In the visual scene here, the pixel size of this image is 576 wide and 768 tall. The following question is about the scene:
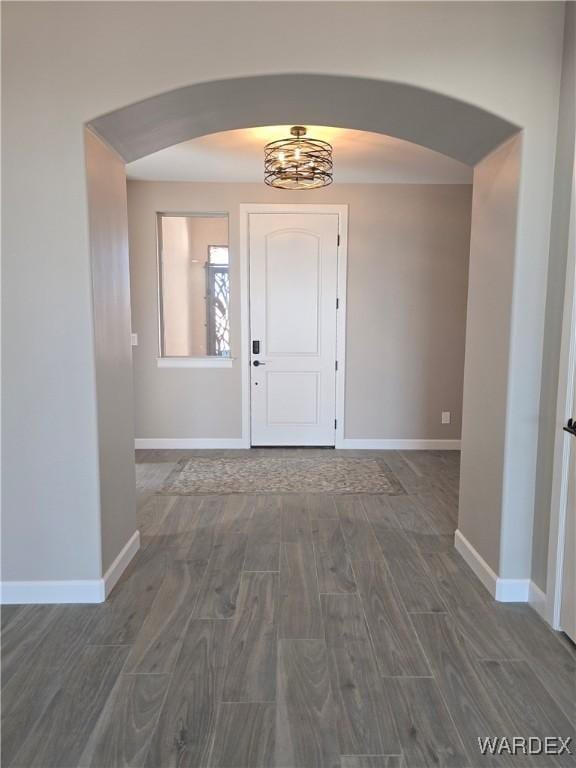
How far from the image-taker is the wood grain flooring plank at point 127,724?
153 cm

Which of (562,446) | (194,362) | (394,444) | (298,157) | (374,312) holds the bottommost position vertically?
(394,444)

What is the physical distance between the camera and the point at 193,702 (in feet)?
5.77

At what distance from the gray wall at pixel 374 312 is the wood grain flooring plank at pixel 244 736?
Answer: 11.3 ft

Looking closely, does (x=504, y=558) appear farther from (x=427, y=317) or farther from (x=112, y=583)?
(x=427, y=317)

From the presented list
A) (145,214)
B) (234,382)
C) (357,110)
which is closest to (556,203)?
(357,110)

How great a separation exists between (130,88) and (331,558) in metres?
2.47

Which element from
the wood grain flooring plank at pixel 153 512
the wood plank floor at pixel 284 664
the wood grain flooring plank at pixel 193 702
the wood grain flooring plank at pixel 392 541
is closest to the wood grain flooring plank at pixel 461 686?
the wood plank floor at pixel 284 664

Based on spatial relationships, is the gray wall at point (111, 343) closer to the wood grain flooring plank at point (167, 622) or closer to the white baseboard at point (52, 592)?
the white baseboard at point (52, 592)

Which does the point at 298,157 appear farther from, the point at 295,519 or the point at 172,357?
the point at 295,519

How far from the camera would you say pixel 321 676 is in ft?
6.20

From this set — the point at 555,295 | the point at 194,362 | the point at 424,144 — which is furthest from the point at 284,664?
the point at 194,362

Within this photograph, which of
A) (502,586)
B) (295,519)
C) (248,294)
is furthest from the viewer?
(248,294)

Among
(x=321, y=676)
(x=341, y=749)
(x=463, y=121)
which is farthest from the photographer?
(x=463, y=121)

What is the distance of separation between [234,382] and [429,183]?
2628 millimetres
